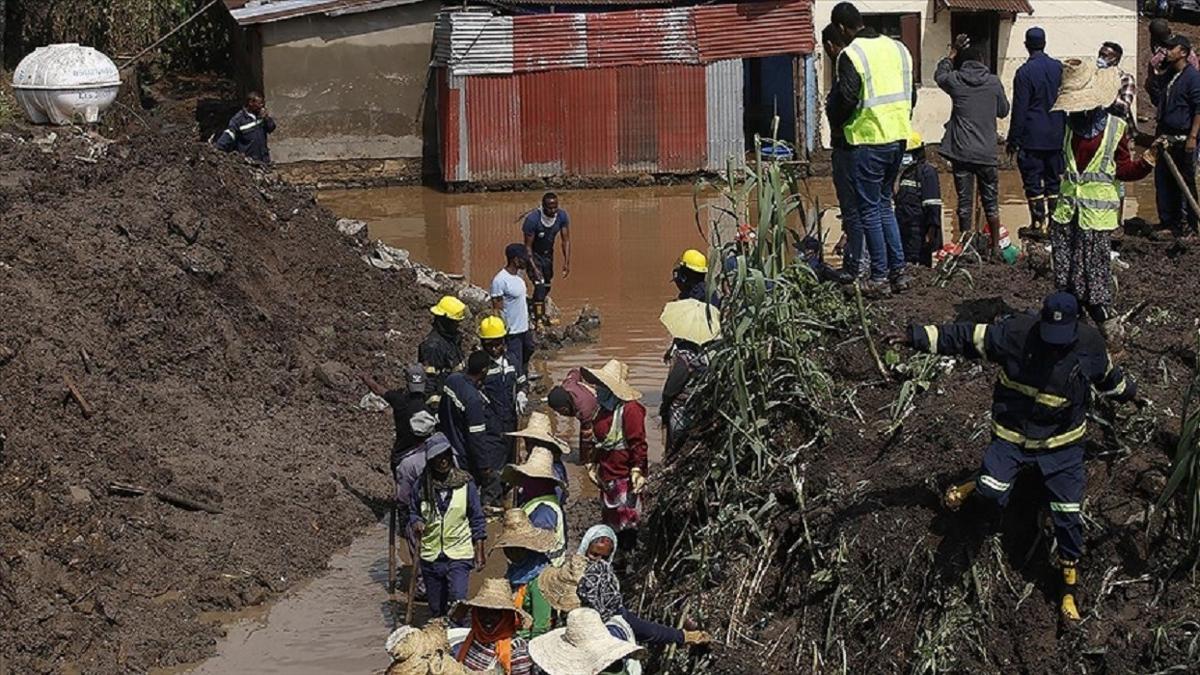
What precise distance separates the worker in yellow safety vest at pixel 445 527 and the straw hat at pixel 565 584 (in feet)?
5.68

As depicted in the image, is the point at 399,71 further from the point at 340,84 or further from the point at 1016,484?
the point at 1016,484

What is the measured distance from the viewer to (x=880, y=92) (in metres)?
10.5

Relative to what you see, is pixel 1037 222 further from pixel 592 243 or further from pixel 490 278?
pixel 592 243

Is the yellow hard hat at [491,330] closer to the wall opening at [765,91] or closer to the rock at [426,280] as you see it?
the rock at [426,280]

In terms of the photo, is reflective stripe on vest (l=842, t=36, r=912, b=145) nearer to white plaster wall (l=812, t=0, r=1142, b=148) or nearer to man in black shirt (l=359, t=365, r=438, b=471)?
man in black shirt (l=359, t=365, r=438, b=471)

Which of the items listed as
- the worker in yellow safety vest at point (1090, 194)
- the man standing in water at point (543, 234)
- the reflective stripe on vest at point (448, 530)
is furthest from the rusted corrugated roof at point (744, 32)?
the reflective stripe on vest at point (448, 530)

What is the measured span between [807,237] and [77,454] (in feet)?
17.5

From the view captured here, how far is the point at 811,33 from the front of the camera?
2775 centimetres

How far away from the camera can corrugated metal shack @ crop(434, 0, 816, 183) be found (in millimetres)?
26969

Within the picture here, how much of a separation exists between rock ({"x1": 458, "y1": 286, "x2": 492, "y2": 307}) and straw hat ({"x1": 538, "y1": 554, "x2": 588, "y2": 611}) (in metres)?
9.81

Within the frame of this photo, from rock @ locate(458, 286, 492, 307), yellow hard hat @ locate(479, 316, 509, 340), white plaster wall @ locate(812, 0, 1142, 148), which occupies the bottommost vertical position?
rock @ locate(458, 286, 492, 307)

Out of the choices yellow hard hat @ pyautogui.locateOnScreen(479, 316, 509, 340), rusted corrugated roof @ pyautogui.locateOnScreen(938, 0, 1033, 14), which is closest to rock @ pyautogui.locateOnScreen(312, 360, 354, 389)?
yellow hard hat @ pyautogui.locateOnScreen(479, 316, 509, 340)

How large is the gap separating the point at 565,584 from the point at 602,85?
65.6 ft

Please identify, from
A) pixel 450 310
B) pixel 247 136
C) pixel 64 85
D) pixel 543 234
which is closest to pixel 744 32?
pixel 247 136
